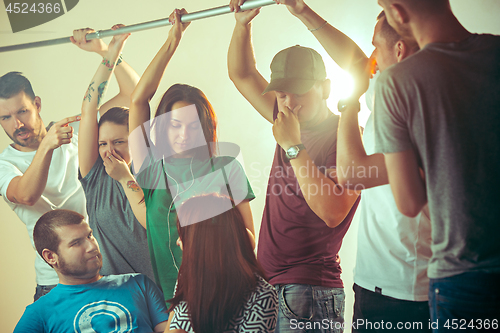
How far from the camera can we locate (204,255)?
1188 mm

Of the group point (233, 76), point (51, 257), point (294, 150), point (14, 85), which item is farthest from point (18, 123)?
point (294, 150)

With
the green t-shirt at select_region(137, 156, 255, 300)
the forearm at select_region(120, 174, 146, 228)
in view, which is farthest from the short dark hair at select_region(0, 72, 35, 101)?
the green t-shirt at select_region(137, 156, 255, 300)

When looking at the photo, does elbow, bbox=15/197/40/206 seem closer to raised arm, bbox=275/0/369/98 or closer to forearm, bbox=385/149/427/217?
raised arm, bbox=275/0/369/98

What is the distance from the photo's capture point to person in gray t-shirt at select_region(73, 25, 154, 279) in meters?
1.58

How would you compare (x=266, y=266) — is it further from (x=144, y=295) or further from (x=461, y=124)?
(x=461, y=124)

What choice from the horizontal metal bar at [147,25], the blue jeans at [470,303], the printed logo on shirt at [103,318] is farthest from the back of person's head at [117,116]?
the blue jeans at [470,303]

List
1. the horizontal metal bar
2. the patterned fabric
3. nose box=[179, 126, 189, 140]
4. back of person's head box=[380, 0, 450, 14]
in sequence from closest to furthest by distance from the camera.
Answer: back of person's head box=[380, 0, 450, 14] < the patterned fabric < the horizontal metal bar < nose box=[179, 126, 189, 140]

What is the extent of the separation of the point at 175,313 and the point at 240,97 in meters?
0.77

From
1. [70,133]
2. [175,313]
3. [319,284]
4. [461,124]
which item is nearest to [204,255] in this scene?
[175,313]

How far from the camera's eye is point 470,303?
2.71 feet

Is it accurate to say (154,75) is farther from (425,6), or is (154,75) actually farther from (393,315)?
(393,315)

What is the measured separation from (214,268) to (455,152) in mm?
717

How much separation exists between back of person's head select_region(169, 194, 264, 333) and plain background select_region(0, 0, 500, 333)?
0.15 m

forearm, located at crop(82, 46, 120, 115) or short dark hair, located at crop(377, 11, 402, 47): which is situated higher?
forearm, located at crop(82, 46, 120, 115)
